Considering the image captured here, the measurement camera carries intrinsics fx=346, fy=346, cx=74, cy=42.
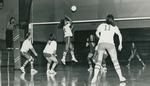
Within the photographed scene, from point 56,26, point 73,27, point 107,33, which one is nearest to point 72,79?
point 107,33

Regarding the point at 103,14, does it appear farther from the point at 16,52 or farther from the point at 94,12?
the point at 16,52

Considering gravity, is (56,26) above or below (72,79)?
above

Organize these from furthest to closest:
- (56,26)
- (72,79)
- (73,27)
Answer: (56,26) < (73,27) < (72,79)

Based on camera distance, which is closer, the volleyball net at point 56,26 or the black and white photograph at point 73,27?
the black and white photograph at point 73,27

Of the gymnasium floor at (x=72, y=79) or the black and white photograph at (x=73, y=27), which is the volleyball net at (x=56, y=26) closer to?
the black and white photograph at (x=73, y=27)

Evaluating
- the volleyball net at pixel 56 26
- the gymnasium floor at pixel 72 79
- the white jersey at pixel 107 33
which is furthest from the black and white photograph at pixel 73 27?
the white jersey at pixel 107 33

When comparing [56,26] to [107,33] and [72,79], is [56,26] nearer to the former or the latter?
[72,79]

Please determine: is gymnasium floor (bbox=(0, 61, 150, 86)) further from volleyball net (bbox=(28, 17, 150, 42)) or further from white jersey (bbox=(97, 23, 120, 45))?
volleyball net (bbox=(28, 17, 150, 42))

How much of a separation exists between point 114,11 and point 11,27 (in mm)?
8671

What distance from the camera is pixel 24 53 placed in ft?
49.8

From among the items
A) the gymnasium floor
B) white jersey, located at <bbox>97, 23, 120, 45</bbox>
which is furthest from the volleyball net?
white jersey, located at <bbox>97, 23, 120, 45</bbox>

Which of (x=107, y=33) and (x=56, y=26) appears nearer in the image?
(x=107, y=33)

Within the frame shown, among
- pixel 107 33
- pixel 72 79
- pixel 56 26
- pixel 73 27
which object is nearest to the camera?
pixel 107 33

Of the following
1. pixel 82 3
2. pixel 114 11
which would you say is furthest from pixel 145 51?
pixel 82 3
